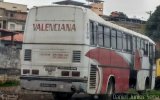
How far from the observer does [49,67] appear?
1463cm

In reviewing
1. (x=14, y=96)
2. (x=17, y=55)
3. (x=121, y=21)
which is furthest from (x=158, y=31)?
(x=14, y=96)

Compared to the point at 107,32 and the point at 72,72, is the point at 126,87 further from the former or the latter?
the point at 72,72

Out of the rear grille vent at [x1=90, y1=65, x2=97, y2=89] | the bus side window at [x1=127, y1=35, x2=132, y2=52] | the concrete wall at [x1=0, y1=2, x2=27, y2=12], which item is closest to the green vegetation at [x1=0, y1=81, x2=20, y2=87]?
the bus side window at [x1=127, y1=35, x2=132, y2=52]

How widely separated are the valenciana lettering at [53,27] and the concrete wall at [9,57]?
1252 centimetres

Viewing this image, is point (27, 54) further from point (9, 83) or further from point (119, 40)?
point (9, 83)

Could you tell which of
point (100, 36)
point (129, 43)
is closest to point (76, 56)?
point (100, 36)

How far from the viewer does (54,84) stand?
14469 millimetres

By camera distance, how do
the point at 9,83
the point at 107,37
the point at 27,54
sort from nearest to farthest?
the point at 27,54 < the point at 107,37 < the point at 9,83

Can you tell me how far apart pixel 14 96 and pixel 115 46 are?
4.51m

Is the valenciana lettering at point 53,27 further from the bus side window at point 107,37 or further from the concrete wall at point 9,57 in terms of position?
the concrete wall at point 9,57

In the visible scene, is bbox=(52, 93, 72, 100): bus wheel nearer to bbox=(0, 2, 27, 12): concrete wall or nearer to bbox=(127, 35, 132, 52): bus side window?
bbox=(127, 35, 132, 52): bus side window

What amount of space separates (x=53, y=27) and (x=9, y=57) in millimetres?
13855

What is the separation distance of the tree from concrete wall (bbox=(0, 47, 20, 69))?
29.9 metres

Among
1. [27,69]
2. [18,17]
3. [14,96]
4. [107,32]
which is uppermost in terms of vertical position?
[18,17]
